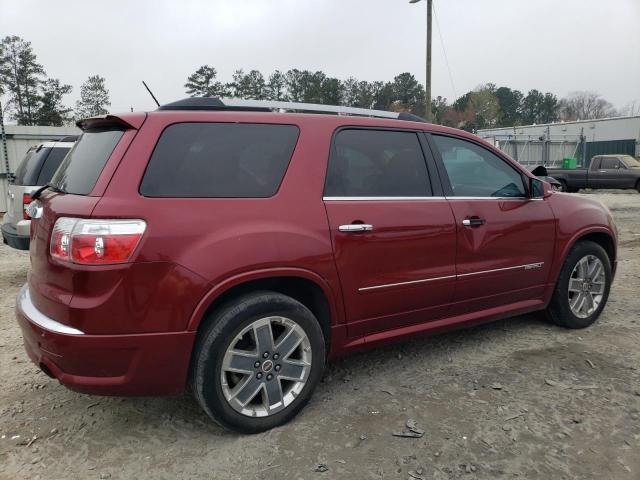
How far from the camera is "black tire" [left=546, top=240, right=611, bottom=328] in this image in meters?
4.29

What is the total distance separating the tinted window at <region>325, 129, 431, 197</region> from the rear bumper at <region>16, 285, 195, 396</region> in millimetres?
1233

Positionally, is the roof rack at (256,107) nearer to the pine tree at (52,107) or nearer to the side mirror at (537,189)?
the side mirror at (537,189)

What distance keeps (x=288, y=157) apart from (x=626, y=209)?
14830mm

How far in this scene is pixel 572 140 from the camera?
33.6 metres

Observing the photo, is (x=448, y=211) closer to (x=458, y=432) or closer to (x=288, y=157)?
(x=288, y=157)

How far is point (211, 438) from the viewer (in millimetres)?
2807

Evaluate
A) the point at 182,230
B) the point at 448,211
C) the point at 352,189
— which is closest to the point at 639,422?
the point at 448,211

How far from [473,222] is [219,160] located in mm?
1829

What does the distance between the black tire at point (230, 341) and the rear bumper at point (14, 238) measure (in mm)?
4122

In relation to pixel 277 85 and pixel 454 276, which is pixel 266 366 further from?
pixel 277 85

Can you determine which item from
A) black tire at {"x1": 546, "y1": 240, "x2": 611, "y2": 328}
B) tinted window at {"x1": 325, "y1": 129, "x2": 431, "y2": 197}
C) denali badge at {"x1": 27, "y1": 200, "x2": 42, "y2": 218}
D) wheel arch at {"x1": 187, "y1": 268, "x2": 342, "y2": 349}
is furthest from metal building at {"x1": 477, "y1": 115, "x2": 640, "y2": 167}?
denali badge at {"x1": 27, "y1": 200, "x2": 42, "y2": 218}

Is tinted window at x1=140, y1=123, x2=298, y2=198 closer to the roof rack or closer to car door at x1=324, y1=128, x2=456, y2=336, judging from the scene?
the roof rack

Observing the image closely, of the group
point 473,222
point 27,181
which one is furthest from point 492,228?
point 27,181

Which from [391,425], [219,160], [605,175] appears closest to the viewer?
[219,160]
